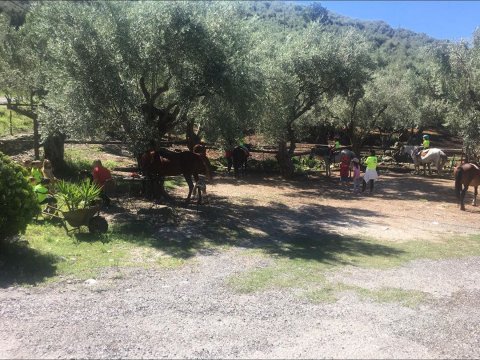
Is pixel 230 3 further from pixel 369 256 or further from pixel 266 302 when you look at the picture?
pixel 266 302

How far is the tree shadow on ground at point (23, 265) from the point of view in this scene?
6.55 metres

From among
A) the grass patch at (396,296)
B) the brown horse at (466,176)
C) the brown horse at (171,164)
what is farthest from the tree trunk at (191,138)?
the grass patch at (396,296)

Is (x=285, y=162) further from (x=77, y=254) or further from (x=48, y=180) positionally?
(x=77, y=254)

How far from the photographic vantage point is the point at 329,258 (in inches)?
339

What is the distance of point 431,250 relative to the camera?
9555 mm

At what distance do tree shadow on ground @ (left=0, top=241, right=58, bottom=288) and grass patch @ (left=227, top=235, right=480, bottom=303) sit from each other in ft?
9.60

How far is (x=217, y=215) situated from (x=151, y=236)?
9.02 ft

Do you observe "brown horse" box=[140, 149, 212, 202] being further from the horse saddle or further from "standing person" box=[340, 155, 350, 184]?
the horse saddle

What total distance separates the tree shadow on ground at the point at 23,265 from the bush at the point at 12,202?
309 mm

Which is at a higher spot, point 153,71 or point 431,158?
point 153,71

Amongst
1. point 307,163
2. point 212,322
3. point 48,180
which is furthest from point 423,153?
point 212,322

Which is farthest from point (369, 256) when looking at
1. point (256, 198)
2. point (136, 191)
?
point (136, 191)

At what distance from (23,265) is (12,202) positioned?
3.53 ft

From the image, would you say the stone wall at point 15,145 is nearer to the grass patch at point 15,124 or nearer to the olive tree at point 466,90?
the grass patch at point 15,124
